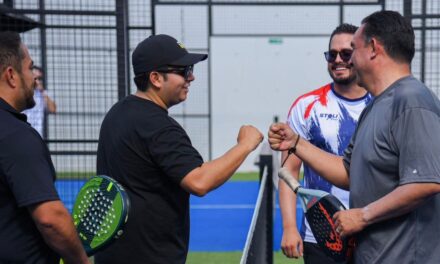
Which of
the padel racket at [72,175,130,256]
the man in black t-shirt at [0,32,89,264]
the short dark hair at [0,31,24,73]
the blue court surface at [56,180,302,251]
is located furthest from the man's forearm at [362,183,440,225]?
the blue court surface at [56,180,302,251]

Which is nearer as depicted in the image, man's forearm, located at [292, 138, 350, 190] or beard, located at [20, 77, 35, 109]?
beard, located at [20, 77, 35, 109]

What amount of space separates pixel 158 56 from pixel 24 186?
3.25 ft

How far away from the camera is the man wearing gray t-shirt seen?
2457 mm

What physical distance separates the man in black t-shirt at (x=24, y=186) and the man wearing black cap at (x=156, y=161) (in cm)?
34

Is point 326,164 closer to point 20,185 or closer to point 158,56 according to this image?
point 158,56

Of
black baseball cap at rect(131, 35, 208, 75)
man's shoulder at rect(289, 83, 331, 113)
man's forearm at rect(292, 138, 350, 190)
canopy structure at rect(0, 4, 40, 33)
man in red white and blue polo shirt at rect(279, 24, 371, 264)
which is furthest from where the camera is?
canopy structure at rect(0, 4, 40, 33)

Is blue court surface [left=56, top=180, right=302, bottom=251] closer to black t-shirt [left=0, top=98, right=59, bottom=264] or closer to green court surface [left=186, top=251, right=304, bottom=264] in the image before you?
green court surface [left=186, top=251, right=304, bottom=264]

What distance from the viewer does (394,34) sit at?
265 centimetres

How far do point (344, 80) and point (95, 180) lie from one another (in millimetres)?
1883

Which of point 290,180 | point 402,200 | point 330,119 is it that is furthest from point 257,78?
point 402,200

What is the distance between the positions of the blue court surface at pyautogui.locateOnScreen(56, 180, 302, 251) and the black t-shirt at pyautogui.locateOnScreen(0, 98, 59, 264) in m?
5.67

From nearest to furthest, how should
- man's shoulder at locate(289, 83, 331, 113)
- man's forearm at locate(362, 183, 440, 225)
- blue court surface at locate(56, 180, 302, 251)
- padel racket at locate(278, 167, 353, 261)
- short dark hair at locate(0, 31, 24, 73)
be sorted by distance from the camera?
1. man's forearm at locate(362, 183, 440, 225)
2. short dark hair at locate(0, 31, 24, 73)
3. padel racket at locate(278, 167, 353, 261)
4. man's shoulder at locate(289, 83, 331, 113)
5. blue court surface at locate(56, 180, 302, 251)

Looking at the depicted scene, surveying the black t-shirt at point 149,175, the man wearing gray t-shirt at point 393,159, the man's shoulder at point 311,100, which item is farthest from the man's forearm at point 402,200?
the man's shoulder at point 311,100

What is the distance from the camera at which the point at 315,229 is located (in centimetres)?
304
